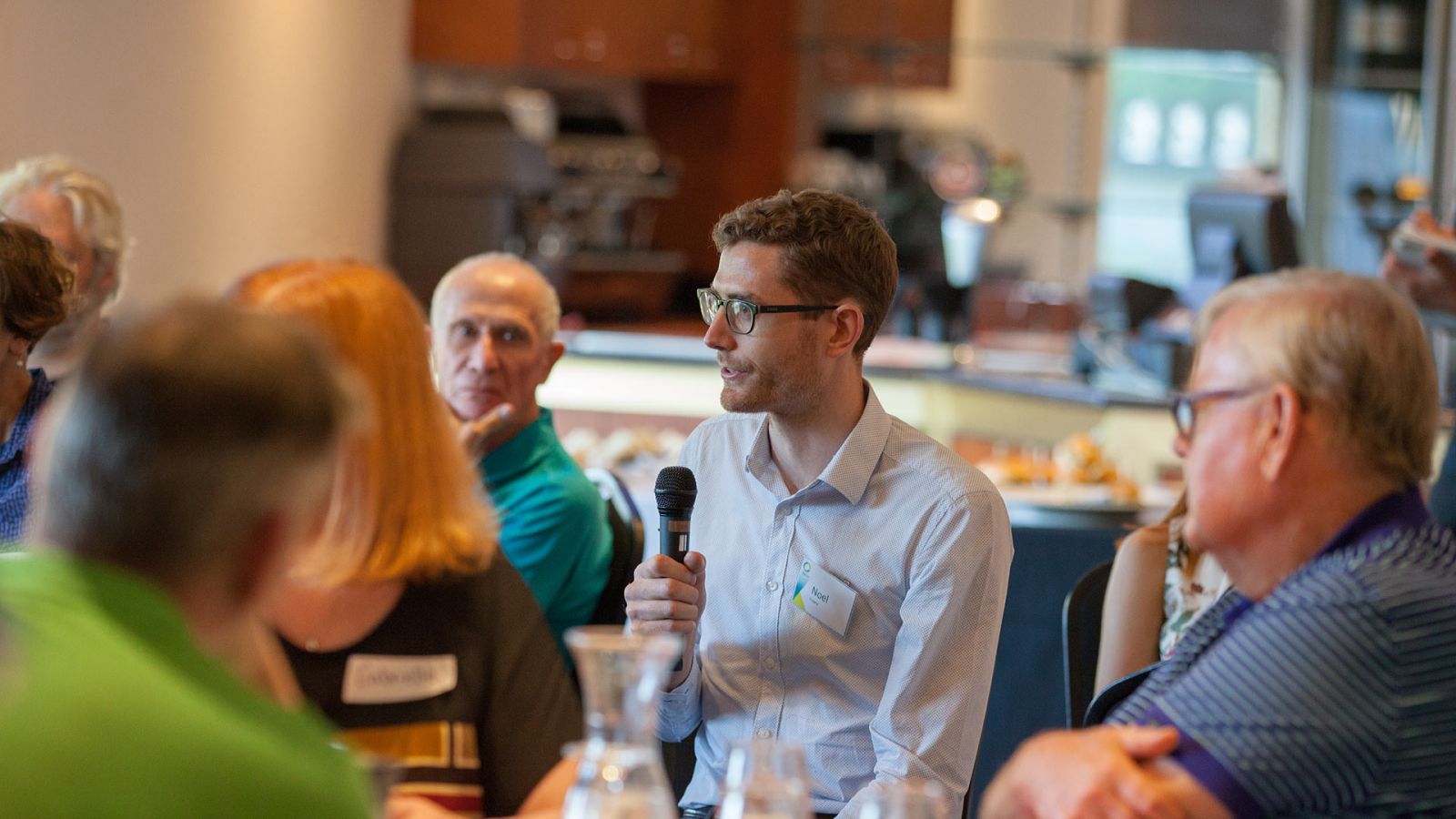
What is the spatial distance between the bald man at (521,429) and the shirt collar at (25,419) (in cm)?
62

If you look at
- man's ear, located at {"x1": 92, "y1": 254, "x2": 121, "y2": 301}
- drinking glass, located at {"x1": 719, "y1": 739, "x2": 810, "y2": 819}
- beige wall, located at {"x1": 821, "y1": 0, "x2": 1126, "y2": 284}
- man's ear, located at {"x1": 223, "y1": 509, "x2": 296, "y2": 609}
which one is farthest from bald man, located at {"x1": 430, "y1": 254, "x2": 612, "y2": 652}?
beige wall, located at {"x1": 821, "y1": 0, "x2": 1126, "y2": 284}

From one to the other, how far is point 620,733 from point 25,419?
1589 mm

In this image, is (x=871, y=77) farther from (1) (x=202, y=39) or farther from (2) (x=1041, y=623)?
(2) (x=1041, y=623)

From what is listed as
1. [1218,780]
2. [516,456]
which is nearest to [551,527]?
[516,456]

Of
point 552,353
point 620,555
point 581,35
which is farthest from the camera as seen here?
point 581,35

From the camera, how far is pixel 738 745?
123 cm

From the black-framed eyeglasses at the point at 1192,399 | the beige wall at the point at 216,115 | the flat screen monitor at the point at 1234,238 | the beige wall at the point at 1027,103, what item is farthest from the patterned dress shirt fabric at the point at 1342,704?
the beige wall at the point at 1027,103

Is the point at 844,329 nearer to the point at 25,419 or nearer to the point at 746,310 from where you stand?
the point at 746,310

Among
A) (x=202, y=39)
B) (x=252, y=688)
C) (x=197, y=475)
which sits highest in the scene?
(x=202, y=39)

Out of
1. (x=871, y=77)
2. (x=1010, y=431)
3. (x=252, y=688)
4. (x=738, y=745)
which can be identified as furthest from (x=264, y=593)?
(x=871, y=77)

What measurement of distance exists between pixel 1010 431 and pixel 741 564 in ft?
11.3

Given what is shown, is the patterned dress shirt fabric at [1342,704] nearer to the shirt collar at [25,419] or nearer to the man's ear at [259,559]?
the man's ear at [259,559]

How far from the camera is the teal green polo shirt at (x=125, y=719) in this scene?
0.85 meters

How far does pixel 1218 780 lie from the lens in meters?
1.31
